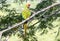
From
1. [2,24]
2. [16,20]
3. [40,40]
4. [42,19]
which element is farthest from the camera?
[40,40]

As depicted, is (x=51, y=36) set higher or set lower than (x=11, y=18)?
lower

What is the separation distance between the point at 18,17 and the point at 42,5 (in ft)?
0.78

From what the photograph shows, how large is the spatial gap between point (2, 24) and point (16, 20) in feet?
0.62

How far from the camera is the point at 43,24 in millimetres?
1431

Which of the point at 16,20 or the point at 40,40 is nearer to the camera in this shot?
the point at 16,20

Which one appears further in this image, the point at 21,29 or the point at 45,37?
the point at 45,37

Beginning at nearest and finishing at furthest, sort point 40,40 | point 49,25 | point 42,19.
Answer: point 42,19 → point 49,25 → point 40,40

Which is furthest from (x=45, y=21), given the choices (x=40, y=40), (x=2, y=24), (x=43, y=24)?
(x=40, y=40)

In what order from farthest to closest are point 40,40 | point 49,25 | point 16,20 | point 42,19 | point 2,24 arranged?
point 40,40 → point 2,24 → point 16,20 → point 49,25 → point 42,19

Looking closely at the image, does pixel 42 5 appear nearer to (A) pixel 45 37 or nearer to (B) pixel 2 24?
(B) pixel 2 24

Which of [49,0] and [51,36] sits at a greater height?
[49,0]

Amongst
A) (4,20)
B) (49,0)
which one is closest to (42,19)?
(49,0)

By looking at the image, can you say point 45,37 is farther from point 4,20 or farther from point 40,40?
point 4,20

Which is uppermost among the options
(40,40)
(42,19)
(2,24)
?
(42,19)
